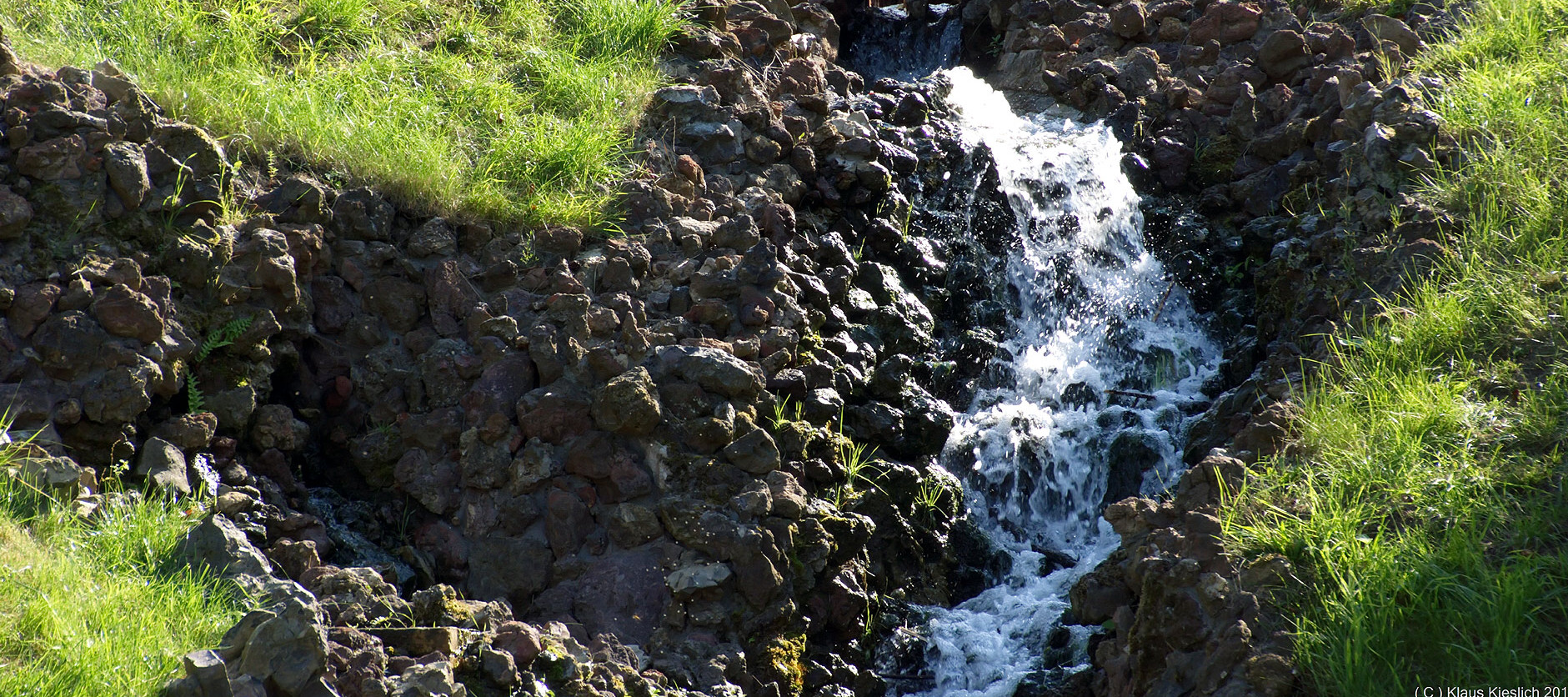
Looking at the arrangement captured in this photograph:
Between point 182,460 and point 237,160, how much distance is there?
1251 mm

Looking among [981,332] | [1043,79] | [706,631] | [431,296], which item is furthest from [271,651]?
[1043,79]

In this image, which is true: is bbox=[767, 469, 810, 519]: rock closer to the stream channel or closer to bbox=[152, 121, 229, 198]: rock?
the stream channel

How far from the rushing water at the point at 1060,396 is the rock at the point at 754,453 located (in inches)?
33.1

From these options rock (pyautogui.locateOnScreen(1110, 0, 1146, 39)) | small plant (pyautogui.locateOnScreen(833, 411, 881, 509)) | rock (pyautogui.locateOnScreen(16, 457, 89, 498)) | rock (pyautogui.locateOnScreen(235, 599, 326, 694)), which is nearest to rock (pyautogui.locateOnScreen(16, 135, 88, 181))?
rock (pyautogui.locateOnScreen(16, 457, 89, 498))

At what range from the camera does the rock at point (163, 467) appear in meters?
3.16

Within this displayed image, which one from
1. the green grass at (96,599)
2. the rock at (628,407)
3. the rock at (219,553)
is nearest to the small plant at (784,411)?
the rock at (628,407)

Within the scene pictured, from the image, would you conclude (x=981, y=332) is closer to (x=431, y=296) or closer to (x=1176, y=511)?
(x=1176, y=511)

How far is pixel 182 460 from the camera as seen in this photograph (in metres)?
3.26

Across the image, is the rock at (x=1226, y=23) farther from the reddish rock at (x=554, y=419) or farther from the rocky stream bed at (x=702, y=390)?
the reddish rock at (x=554, y=419)

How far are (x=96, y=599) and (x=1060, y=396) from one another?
12.3ft

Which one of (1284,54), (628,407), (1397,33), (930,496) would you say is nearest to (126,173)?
(628,407)

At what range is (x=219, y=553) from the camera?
289 cm

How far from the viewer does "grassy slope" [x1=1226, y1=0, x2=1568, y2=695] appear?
2.69 metres

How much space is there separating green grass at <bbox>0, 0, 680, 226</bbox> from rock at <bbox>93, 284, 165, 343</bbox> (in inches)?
36.4
